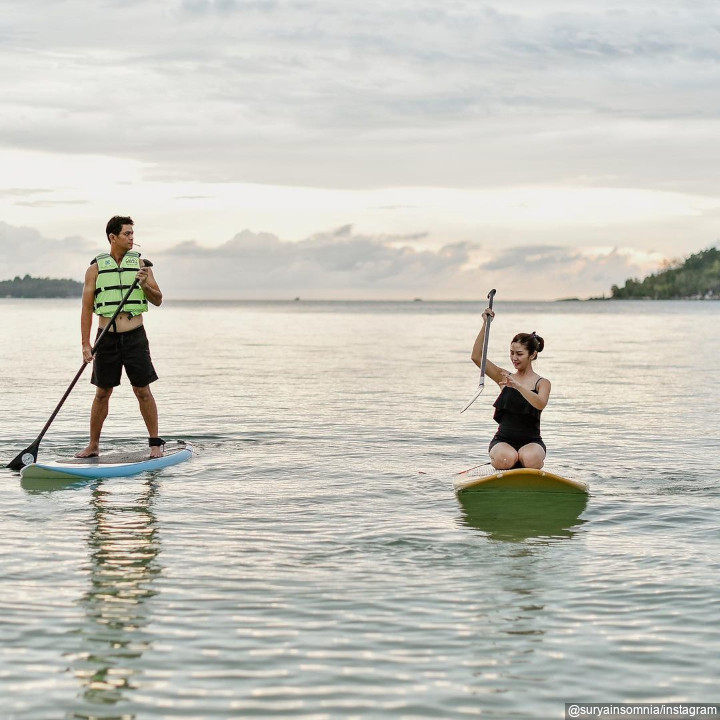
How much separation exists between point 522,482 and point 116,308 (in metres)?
4.95

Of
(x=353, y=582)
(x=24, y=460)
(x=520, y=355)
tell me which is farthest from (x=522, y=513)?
(x=24, y=460)

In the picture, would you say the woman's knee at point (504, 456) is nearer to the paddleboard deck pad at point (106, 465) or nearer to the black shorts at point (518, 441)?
the black shorts at point (518, 441)

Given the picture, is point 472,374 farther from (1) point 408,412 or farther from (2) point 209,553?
(2) point 209,553

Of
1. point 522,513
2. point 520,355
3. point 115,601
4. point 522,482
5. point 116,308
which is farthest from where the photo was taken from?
point 116,308

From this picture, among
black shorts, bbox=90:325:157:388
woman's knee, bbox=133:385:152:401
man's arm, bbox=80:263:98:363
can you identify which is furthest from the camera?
woman's knee, bbox=133:385:152:401

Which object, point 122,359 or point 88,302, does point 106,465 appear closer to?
point 122,359

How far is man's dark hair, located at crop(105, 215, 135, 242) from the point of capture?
1162 cm

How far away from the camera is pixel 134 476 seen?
1159 centimetres

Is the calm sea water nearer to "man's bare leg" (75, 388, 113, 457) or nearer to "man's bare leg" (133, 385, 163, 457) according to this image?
"man's bare leg" (133, 385, 163, 457)

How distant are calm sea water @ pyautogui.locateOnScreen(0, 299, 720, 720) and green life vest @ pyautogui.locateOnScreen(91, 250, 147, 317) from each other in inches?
78.6

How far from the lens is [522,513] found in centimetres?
992

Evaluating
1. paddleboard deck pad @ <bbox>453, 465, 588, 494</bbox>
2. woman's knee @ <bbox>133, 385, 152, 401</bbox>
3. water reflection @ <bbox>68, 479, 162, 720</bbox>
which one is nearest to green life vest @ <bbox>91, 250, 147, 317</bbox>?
woman's knee @ <bbox>133, 385, 152, 401</bbox>

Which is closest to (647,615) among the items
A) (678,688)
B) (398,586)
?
(678,688)

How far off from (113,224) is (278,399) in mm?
9663
